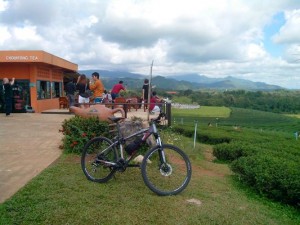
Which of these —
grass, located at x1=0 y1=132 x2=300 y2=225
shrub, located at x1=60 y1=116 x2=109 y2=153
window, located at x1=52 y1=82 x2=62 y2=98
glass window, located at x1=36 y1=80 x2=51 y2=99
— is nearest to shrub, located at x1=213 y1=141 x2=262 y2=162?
grass, located at x1=0 y1=132 x2=300 y2=225

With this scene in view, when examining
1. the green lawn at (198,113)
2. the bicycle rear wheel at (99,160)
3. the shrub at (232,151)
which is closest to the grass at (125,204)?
the bicycle rear wheel at (99,160)

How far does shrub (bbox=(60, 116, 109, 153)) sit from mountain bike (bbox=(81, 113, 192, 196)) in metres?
1.88

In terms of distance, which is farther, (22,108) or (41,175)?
(22,108)

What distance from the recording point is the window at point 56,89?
2080cm

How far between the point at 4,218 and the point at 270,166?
4.48 metres

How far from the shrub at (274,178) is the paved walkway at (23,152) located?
12.4 ft

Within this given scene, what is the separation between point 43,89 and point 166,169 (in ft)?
50.7

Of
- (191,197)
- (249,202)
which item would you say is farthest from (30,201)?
(249,202)

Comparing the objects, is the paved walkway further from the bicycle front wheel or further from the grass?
the bicycle front wheel

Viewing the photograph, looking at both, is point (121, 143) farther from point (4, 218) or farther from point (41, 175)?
point (4, 218)

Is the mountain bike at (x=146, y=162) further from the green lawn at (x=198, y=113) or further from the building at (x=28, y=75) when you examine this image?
the green lawn at (x=198, y=113)

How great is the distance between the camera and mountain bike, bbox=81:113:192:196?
4.69m

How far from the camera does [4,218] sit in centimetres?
366

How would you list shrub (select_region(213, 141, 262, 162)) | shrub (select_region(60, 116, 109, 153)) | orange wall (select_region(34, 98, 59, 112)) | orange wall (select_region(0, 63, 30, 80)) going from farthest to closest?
1. orange wall (select_region(34, 98, 59, 112))
2. orange wall (select_region(0, 63, 30, 80))
3. shrub (select_region(213, 141, 262, 162))
4. shrub (select_region(60, 116, 109, 153))
